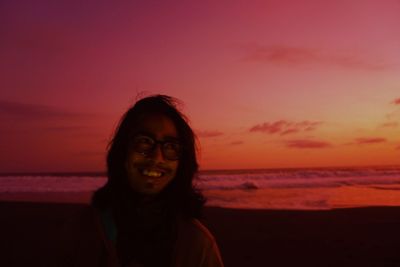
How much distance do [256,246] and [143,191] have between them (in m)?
6.86

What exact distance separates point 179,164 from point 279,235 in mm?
8073

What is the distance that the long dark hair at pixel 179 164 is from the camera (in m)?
1.96

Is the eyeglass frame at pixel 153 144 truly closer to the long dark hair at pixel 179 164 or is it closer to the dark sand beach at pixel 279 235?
the long dark hair at pixel 179 164

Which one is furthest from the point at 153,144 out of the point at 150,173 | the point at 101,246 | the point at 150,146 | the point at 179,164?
the point at 101,246

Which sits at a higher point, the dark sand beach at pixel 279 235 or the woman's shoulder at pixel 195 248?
the woman's shoulder at pixel 195 248

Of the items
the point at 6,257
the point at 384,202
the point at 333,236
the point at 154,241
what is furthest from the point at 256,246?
the point at 384,202

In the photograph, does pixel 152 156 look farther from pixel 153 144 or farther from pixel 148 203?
pixel 148 203

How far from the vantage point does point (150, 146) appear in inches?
74.6

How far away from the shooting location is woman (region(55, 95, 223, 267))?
5.68 feet

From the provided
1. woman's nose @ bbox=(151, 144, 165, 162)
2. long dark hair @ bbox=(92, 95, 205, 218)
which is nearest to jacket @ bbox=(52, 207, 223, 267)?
long dark hair @ bbox=(92, 95, 205, 218)

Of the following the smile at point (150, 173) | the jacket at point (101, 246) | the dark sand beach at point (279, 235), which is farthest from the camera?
the dark sand beach at point (279, 235)

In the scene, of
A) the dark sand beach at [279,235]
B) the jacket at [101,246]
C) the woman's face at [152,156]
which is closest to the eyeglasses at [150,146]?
the woman's face at [152,156]

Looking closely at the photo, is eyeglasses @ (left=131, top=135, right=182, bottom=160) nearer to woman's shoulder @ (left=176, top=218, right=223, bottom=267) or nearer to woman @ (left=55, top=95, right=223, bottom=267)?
woman @ (left=55, top=95, right=223, bottom=267)

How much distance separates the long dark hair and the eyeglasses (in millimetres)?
75
